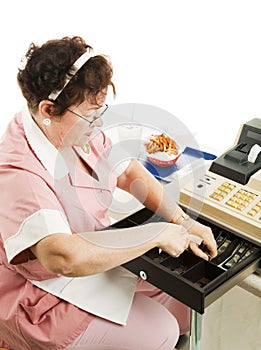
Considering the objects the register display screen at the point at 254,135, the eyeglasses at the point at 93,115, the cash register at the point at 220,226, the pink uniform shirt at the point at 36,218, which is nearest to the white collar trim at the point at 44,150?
the pink uniform shirt at the point at 36,218

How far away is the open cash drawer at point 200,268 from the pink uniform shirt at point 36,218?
0.40 ft

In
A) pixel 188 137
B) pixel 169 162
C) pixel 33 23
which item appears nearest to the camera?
pixel 169 162

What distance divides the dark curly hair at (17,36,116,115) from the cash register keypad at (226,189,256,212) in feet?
1.44

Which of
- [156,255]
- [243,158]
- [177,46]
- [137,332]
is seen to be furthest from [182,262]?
[177,46]

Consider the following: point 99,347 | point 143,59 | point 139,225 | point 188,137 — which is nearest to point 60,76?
point 139,225

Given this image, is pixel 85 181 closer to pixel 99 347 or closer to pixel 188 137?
pixel 99 347

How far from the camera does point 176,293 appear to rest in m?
1.51

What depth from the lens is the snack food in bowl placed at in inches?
84.4

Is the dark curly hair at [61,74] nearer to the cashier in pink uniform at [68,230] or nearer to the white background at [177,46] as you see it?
the cashier in pink uniform at [68,230]

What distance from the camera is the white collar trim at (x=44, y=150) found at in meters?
1.66

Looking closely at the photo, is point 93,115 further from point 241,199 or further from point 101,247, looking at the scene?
point 241,199

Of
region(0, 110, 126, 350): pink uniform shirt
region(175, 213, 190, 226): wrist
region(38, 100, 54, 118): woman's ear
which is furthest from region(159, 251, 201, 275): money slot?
region(38, 100, 54, 118): woman's ear

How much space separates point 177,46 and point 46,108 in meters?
0.99

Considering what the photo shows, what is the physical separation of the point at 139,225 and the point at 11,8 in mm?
1625
